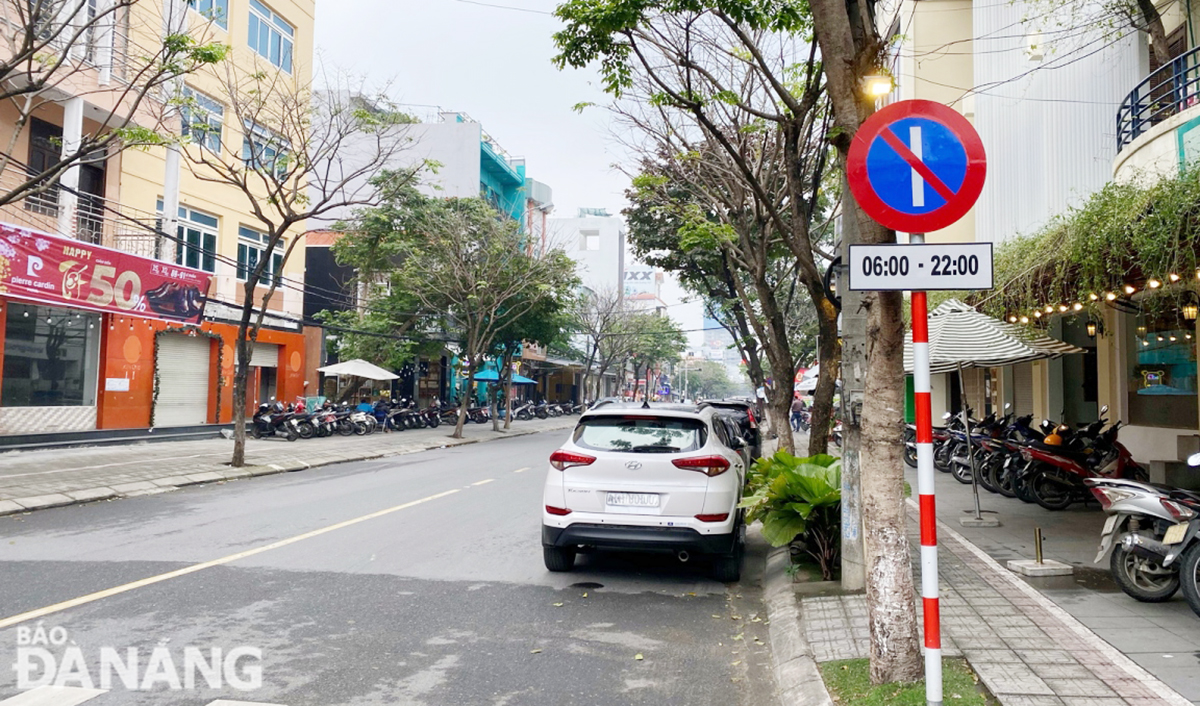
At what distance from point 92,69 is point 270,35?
9051 mm

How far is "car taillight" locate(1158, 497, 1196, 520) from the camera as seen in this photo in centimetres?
553

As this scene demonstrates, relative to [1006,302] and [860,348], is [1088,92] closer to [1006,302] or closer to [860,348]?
[1006,302]

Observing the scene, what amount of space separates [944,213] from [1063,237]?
510 centimetres

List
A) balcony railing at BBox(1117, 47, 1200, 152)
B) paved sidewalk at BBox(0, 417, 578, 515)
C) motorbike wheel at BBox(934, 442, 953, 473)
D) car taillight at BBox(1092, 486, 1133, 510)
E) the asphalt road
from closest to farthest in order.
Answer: the asphalt road → car taillight at BBox(1092, 486, 1133, 510) → balcony railing at BBox(1117, 47, 1200, 152) → paved sidewalk at BBox(0, 417, 578, 515) → motorbike wheel at BBox(934, 442, 953, 473)

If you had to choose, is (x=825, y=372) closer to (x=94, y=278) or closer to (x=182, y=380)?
(x=94, y=278)

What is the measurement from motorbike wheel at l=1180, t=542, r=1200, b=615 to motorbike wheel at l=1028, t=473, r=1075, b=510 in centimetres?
580

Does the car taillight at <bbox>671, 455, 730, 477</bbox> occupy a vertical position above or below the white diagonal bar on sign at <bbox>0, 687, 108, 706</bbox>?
above

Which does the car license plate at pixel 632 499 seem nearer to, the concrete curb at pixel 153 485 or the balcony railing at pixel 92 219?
the concrete curb at pixel 153 485

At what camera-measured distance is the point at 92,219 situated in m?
18.1

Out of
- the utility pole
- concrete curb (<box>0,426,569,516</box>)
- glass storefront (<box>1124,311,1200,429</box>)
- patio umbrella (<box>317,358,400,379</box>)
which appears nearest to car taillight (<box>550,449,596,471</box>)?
the utility pole

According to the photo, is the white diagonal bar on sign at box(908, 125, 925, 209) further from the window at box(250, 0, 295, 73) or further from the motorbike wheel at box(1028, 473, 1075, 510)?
the window at box(250, 0, 295, 73)

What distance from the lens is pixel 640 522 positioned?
257 inches

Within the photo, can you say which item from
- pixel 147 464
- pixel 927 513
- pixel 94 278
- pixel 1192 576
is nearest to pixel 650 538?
pixel 927 513

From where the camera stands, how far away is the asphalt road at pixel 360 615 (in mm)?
4348
